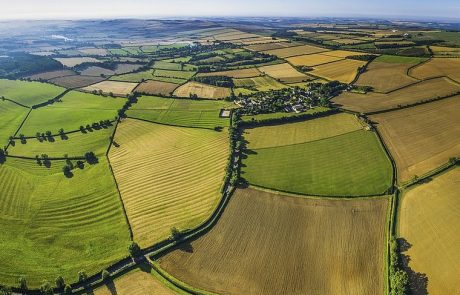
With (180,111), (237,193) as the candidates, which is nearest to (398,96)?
(180,111)

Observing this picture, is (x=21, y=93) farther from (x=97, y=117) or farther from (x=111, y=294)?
(x=111, y=294)

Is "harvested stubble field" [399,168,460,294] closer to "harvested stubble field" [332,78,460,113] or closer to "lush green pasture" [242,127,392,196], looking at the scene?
"lush green pasture" [242,127,392,196]

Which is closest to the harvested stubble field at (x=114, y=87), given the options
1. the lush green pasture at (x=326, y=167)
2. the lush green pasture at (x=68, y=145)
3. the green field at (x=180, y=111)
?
the green field at (x=180, y=111)

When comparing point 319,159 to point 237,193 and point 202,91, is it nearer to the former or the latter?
point 237,193

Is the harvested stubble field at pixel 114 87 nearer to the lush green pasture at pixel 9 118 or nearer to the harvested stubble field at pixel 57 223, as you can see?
the lush green pasture at pixel 9 118

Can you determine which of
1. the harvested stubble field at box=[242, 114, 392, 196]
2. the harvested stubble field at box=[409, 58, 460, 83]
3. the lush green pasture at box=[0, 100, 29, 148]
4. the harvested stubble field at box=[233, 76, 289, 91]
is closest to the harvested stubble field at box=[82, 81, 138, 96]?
the lush green pasture at box=[0, 100, 29, 148]

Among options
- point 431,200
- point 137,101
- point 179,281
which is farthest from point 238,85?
point 179,281
